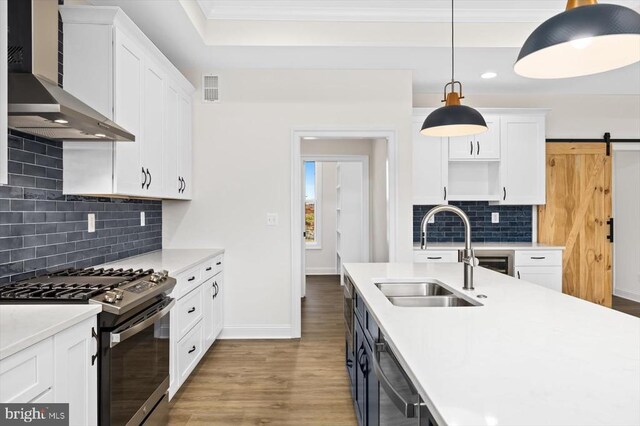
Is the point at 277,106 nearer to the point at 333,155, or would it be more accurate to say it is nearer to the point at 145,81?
the point at 145,81

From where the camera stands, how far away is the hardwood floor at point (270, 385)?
2420 mm

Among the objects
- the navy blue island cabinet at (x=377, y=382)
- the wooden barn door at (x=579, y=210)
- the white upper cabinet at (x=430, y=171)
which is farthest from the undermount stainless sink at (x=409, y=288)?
the wooden barn door at (x=579, y=210)

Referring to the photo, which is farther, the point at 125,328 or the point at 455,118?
the point at 455,118

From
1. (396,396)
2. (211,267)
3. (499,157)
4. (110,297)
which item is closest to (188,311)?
(211,267)

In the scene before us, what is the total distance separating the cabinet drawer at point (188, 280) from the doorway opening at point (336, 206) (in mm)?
1115

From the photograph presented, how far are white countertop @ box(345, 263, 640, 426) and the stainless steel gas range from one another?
109 centimetres

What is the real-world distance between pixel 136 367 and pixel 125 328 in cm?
29

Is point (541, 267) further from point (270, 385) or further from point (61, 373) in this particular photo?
point (61, 373)

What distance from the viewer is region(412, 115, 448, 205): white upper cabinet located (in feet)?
14.0

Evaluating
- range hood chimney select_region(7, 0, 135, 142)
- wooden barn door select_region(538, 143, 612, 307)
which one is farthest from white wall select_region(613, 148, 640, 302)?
range hood chimney select_region(7, 0, 135, 142)

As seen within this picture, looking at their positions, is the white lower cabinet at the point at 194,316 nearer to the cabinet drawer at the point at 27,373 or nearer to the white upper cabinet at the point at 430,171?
the cabinet drawer at the point at 27,373

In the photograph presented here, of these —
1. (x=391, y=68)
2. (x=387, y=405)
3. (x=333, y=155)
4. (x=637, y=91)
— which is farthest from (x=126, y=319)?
(x=637, y=91)

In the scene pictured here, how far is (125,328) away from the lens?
1702mm

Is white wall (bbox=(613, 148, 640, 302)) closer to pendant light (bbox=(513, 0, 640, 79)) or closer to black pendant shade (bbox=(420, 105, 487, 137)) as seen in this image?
black pendant shade (bbox=(420, 105, 487, 137))
